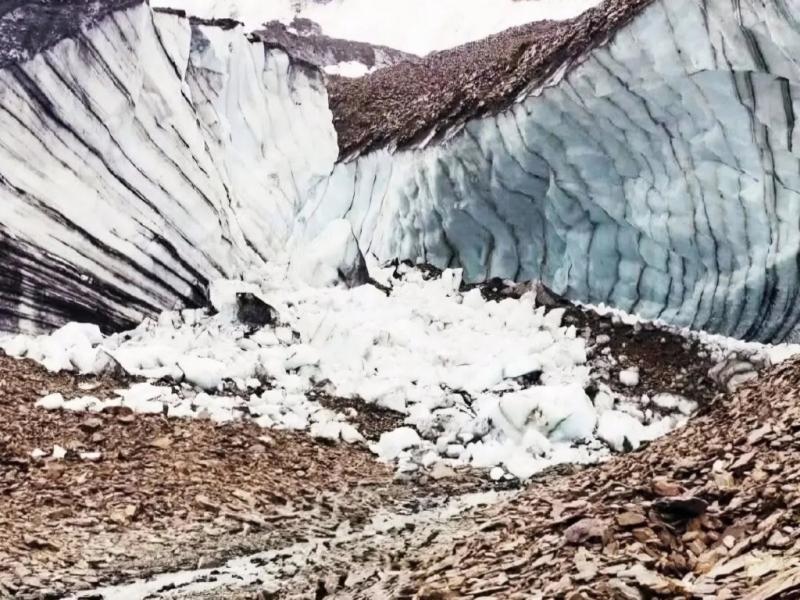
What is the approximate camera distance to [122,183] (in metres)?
12.0

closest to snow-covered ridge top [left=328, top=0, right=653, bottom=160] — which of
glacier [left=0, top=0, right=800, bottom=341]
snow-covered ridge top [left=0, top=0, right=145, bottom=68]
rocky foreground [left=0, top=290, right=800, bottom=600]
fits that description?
glacier [left=0, top=0, right=800, bottom=341]

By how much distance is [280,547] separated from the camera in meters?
6.32

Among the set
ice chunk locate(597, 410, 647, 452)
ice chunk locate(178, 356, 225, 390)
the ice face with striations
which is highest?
the ice face with striations

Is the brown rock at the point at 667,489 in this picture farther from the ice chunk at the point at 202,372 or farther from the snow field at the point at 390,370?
the ice chunk at the point at 202,372

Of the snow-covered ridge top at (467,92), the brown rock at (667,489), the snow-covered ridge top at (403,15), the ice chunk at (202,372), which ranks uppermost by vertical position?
the snow-covered ridge top at (403,15)

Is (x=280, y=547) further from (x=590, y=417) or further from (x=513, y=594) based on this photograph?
(x=590, y=417)

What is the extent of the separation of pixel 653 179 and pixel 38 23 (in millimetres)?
9110

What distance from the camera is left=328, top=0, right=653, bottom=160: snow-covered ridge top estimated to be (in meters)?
11.6

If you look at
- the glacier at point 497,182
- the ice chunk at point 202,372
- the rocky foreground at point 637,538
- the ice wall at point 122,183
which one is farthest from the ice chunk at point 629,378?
the ice wall at point 122,183

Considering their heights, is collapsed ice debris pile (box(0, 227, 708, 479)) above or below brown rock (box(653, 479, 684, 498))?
above

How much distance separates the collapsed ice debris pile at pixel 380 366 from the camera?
28.8 feet

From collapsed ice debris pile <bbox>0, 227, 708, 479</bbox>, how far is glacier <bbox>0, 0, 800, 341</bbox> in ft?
2.79

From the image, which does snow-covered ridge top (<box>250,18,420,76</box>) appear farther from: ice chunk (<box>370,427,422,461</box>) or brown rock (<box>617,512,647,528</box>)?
brown rock (<box>617,512,647,528</box>)

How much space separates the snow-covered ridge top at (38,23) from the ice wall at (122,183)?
0.43ft
